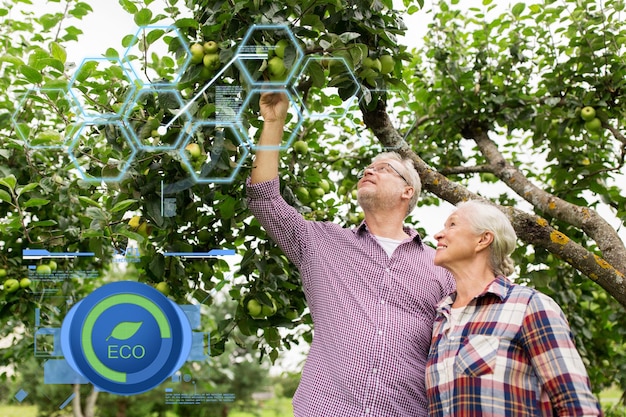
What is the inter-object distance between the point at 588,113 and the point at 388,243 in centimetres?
110

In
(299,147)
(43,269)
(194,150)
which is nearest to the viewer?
(194,150)

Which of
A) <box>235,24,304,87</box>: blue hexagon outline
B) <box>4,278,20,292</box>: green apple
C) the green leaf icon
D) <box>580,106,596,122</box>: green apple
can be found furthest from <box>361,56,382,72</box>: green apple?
<box>4,278,20,292</box>: green apple

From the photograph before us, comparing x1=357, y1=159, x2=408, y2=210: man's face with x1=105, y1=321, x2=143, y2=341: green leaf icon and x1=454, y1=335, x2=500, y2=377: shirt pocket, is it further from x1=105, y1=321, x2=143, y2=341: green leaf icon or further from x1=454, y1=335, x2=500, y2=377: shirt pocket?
x1=105, y1=321, x2=143, y2=341: green leaf icon

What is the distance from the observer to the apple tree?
1.38 metres

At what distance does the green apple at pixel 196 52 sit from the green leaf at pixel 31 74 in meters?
0.40

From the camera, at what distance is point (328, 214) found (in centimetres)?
216

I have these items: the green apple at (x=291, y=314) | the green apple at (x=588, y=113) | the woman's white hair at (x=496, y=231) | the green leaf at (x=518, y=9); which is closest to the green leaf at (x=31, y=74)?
the green apple at (x=291, y=314)

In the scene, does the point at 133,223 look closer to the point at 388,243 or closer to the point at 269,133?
the point at 269,133

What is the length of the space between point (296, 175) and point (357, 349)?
2.60 ft

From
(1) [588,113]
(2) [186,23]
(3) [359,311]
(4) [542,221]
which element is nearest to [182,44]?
(2) [186,23]

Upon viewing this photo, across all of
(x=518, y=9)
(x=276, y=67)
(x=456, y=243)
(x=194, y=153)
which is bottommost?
(x=456, y=243)

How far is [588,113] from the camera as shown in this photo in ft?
7.16

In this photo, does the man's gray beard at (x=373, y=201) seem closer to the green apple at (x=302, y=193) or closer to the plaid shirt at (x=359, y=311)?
the plaid shirt at (x=359, y=311)

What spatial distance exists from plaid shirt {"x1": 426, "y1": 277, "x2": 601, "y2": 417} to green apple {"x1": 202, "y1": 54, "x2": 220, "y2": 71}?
2.38 ft
